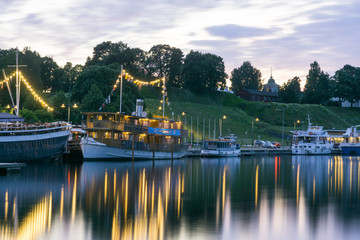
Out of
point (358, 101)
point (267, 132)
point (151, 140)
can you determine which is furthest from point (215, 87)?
point (151, 140)

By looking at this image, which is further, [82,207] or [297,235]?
[82,207]

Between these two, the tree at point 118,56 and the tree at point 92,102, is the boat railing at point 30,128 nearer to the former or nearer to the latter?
the tree at point 92,102

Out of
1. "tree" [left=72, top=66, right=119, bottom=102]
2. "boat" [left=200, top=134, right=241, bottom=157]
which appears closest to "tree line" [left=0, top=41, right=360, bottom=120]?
"tree" [left=72, top=66, right=119, bottom=102]

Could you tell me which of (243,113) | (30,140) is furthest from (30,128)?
(243,113)

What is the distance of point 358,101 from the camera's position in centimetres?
18650

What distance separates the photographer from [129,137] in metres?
76.6

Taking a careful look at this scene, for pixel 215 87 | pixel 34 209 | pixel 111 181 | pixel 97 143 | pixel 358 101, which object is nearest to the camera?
pixel 34 209

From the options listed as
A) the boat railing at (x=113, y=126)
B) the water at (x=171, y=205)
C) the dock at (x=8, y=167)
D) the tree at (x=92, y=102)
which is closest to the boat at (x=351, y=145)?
the tree at (x=92, y=102)

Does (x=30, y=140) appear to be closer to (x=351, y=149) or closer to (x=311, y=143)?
(x=311, y=143)

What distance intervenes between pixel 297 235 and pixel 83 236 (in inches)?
449

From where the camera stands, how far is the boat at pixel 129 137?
239ft

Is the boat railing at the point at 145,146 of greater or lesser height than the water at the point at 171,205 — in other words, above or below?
above

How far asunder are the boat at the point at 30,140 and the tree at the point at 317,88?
13225cm

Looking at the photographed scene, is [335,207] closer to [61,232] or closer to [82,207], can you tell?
[82,207]
